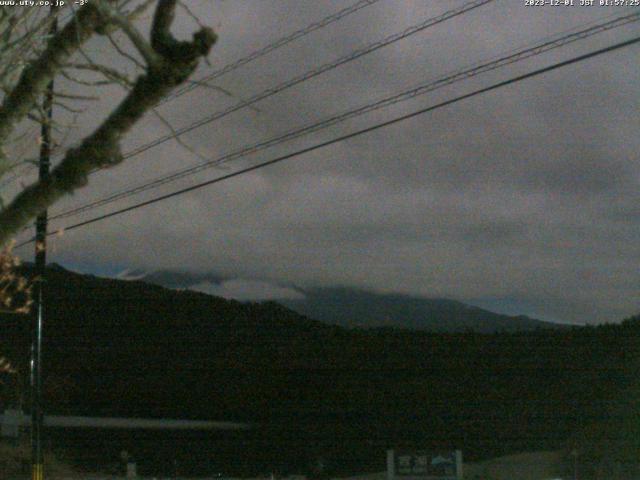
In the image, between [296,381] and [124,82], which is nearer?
[124,82]

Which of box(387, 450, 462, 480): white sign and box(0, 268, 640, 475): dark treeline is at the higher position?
box(0, 268, 640, 475): dark treeline

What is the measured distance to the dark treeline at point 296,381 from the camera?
2206cm

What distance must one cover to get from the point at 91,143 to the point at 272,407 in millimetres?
22466

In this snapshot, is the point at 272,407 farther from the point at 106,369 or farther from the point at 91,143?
the point at 91,143

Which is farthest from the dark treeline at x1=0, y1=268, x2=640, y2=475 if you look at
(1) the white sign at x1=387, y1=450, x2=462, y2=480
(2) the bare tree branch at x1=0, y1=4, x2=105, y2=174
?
(2) the bare tree branch at x1=0, y1=4, x2=105, y2=174

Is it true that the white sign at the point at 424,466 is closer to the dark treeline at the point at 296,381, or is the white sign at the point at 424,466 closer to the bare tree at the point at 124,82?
the dark treeline at the point at 296,381

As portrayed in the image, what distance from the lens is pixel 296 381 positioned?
2639cm

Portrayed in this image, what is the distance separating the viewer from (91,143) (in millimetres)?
4008

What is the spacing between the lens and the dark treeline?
2206 cm

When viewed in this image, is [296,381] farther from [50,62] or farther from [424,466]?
[50,62]

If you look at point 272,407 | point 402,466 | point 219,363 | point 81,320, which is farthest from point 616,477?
point 81,320

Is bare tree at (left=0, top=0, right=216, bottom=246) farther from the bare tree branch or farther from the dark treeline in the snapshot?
the dark treeline

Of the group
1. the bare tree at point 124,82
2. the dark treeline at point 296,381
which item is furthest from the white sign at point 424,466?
the bare tree at point 124,82

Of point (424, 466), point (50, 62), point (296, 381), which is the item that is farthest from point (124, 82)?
point (296, 381)
